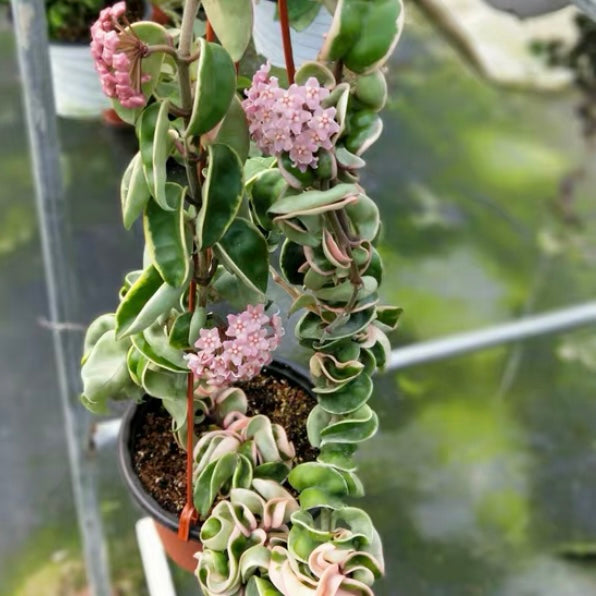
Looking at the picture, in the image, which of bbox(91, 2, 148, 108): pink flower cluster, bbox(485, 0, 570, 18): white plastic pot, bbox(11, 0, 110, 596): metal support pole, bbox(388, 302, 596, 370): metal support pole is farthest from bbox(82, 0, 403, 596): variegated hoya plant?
bbox(388, 302, 596, 370): metal support pole

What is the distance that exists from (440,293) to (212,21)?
5.12 feet

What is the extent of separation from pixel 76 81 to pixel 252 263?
0.70 meters

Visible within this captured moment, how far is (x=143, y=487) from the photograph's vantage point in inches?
28.1

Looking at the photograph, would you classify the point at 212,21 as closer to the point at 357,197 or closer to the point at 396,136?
the point at 357,197

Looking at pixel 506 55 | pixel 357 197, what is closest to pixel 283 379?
pixel 357 197

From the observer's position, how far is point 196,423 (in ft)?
2.38

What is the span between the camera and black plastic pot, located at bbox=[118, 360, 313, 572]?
2.24ft

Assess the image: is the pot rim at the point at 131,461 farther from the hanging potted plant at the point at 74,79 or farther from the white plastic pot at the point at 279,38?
the hanging potted plant at the point at 74,79

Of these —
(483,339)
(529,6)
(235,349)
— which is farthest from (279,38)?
(483,339)

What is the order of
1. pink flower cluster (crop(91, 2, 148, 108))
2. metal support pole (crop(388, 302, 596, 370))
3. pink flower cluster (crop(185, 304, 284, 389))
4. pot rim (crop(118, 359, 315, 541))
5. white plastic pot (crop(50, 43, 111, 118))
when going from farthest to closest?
metal support pole (crop(388, 302, 596, 370)) < white plastic pot (crop(50, 43, 111, 118)) < pot rim (crop(118, 359, 315, 541)) < pink flower cluster (crop(185, 304, 284, 389)) < pink flower cluster (crop(91, 2, 148, 108))

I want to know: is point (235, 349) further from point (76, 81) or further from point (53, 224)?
point (76, 81)

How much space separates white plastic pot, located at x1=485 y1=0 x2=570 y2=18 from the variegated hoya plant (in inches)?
17.1

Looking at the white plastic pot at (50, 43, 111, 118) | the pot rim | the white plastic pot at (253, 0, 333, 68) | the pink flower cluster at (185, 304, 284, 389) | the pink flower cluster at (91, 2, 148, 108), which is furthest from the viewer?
the white plastic pot at (50, 43, 111, 118)

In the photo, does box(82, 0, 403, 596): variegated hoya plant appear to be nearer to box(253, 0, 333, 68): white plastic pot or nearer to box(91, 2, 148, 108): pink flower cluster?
box(91, 2, 148, 108): pink flower cluster
